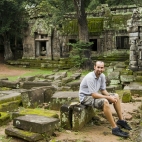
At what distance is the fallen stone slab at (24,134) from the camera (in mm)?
4547

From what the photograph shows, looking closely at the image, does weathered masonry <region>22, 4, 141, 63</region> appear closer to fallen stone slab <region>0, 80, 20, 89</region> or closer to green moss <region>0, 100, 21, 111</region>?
fallen stone slab <region>0, 80, 20, 89</region>

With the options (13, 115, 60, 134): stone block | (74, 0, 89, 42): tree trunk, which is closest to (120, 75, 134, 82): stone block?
(74, 0, 89, 42): tree trunk

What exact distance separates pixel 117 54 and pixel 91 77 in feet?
54.0

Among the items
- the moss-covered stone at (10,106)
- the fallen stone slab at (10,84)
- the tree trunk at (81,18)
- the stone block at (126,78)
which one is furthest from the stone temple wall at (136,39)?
the moss-covered stone at (10,106)

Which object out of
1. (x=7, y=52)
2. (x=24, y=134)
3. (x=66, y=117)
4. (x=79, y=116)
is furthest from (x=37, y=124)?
(x=7, y=52)

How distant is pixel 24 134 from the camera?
183 inches

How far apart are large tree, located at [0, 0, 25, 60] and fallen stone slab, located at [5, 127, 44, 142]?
19104 mm

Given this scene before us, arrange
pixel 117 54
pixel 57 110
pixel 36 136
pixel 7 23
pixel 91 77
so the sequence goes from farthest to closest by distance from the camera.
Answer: pixel 7 23 < pixel 117 54 < pixel 57 110 < pixel 91 77 < pixel 36 136

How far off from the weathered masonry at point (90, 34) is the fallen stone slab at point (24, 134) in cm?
1749

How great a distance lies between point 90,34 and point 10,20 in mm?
7678

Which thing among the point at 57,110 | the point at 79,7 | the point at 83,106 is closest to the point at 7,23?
the point at 79,7

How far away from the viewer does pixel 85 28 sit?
747 inches

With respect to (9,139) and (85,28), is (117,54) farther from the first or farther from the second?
(9,139)

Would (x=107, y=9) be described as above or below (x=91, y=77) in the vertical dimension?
above
